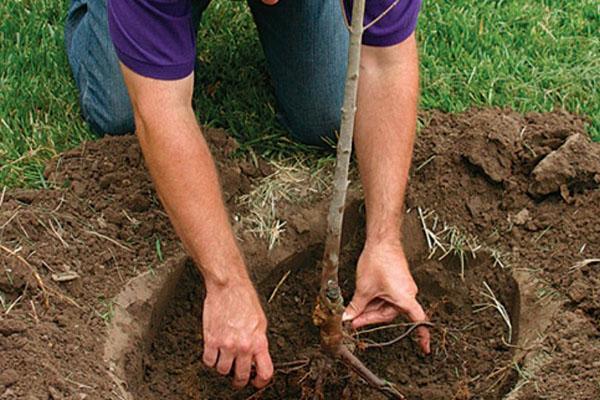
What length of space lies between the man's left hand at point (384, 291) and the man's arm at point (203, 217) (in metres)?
0.31

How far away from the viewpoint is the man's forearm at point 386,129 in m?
2.94

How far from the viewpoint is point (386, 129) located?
9.78 ft

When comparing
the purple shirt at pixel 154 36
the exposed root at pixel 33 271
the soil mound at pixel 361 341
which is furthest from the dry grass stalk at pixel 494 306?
the exposed root at pixel 33 271

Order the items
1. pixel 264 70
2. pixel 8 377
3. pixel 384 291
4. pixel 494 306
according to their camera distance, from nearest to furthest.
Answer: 1. pixel 8 377
2. pixel 384 291
3. pixel 494 306
4. pixel 264 70

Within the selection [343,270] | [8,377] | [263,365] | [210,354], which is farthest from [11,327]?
[343,270]

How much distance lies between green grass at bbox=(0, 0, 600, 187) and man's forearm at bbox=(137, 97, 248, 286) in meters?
0.71

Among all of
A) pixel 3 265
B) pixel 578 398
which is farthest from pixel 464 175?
pixel 3 265

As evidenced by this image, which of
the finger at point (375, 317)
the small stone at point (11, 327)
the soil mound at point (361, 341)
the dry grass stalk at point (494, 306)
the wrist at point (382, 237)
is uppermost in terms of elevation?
the wrist at point (382, 237)

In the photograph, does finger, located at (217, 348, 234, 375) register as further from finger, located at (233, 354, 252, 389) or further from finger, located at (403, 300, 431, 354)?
finger, located at (403, 300, 431, 354)

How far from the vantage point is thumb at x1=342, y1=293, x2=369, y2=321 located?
282cm

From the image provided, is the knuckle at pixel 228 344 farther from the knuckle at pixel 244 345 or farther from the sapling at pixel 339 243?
the sapling at pixel 339 243

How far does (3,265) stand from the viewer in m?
2.84

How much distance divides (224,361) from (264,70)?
1503 millimetres

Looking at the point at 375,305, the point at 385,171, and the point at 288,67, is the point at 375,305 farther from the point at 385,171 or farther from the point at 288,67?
the point at 288,67
